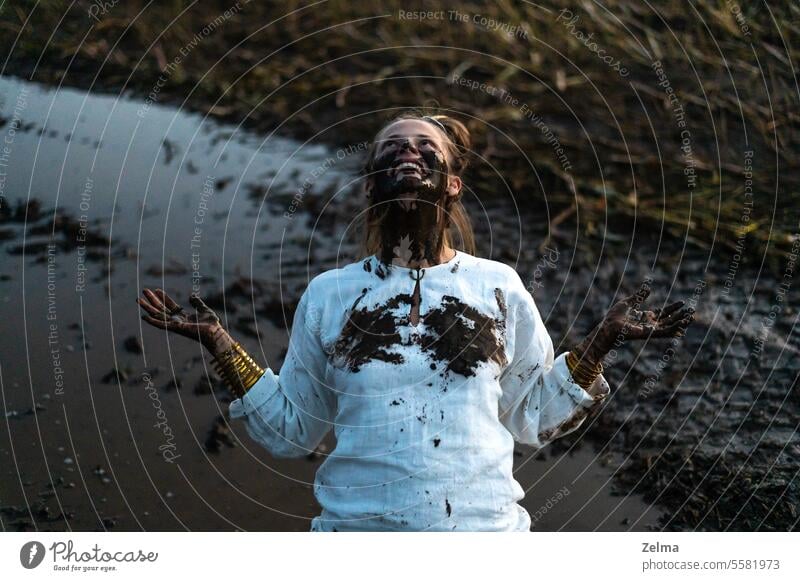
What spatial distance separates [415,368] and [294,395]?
312 millimetres

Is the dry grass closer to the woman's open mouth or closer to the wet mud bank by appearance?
the wet mud bank

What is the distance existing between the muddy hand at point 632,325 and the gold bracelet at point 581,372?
0.02 m

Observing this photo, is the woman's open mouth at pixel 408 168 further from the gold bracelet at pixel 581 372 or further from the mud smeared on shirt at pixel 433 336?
the gold bracelet at pixel 581 372

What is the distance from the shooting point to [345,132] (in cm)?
554

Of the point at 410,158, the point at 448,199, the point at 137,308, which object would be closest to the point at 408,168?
the point at 410,158

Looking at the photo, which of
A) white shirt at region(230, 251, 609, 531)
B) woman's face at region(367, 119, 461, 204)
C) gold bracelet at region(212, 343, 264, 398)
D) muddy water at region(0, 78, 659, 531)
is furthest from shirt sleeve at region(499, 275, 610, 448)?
muddy water at region(0, 78, 659, 531)

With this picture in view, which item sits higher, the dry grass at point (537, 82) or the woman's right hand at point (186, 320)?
the dry grass at point (537, 82)

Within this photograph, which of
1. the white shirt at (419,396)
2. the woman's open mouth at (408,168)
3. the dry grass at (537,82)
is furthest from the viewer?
the dry grass at (537,82)

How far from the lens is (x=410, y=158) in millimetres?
2510

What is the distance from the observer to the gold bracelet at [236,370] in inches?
98.8

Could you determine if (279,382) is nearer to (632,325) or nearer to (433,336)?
(433,336)

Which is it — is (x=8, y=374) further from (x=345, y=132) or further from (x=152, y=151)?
(x=345, y=132)

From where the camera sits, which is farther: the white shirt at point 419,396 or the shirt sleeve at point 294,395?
the shirt sleeve at point 294,395

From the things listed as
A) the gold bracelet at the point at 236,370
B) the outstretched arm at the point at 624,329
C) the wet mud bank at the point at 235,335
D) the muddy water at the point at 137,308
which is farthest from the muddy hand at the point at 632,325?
the muddy water at the point at 137,308
